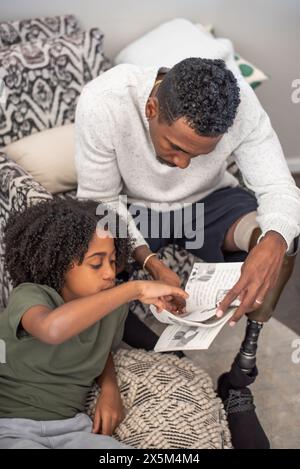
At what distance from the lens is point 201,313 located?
→ 135 cm

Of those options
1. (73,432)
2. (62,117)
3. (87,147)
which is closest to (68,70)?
(62,117)

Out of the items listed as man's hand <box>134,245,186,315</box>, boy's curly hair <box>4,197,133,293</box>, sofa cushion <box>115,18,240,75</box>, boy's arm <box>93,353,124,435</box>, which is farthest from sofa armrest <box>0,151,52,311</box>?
sofa cushion <box>115,18,240,75</box>

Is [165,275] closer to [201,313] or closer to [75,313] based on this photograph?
[201,313]

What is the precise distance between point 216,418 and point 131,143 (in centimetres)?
75

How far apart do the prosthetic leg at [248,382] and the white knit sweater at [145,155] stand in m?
0.13

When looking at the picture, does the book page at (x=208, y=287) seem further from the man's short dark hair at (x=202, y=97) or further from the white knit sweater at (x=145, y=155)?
the man's short dark hair at (x=202, y=97)

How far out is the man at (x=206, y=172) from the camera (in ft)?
4.33

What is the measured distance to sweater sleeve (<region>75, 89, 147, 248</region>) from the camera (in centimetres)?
153

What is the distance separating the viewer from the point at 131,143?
61.9 inches

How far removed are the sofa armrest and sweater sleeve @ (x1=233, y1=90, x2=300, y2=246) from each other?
0.56 metres

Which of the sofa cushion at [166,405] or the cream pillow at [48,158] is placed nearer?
the sofa cushion at [166,405]

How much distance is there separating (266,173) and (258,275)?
1.15 feet

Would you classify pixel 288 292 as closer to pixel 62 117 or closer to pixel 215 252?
pixel 215 252

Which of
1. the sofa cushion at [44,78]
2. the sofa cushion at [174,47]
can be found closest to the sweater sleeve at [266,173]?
the sofa cushion at [174,47]
